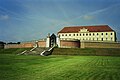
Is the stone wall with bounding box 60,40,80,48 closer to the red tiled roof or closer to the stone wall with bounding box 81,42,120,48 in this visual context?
the stone wall with bounding box 81,42,120,48

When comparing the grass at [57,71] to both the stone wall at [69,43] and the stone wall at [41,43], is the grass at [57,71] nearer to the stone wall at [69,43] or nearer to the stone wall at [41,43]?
the stone wall at [41,43]

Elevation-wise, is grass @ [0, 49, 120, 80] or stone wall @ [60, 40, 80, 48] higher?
stone wall @ [60, 40, 80, 48]

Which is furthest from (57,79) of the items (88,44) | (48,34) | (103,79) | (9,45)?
(9,45)

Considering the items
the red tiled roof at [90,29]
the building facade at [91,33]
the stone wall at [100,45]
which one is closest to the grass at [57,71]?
the stone wall at [100,45]

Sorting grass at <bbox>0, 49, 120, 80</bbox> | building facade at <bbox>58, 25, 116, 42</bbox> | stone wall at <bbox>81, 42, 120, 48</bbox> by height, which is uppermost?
building facade at <bbox>58, 25, 116, 42</bbox>

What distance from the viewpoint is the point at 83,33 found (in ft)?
365

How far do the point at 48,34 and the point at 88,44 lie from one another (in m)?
18.9

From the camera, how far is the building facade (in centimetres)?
10497

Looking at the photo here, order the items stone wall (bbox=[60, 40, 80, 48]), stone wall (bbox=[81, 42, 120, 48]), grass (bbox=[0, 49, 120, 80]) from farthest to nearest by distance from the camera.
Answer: stone wall (bbox=[81, 42, 120, 48]) → stone wall (bbox=[60, 40, 80, 48]) → grass (bbox=[0, 49, 120, 80])

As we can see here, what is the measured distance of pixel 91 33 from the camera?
109m

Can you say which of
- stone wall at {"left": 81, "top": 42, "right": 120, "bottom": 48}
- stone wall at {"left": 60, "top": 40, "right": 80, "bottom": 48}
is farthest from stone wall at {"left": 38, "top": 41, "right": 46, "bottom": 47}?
stone wall at {"left": 81, "top": 42, "right": 120, "bottom": 48}

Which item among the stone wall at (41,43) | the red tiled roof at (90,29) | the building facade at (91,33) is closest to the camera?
the stone wall at (41,43)

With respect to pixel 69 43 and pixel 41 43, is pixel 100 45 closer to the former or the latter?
pixel 69 43

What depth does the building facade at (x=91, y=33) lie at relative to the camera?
10497 centimetres
